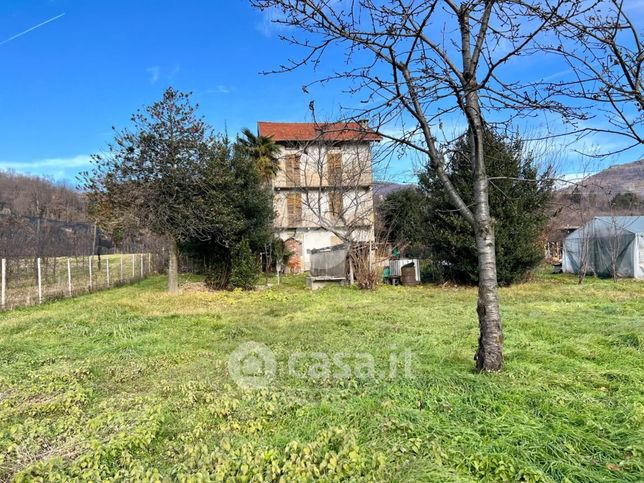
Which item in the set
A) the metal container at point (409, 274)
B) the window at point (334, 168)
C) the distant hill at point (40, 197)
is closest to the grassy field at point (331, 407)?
the metal container at point (409, 274)

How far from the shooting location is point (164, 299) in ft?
37.8

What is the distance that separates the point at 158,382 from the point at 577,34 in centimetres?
459

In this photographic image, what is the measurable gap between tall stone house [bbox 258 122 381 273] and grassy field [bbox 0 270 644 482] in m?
10.8

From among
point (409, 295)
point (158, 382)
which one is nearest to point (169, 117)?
point (409, 295)

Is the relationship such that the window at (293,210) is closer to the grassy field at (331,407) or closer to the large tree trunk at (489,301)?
the grassy field at (331,407)

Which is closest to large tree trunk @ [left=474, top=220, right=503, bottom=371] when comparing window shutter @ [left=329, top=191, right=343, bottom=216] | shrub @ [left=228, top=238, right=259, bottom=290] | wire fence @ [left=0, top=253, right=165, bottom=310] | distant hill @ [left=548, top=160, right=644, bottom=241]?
distant hill @ [left=548, top=160, right=644, bottom=241]

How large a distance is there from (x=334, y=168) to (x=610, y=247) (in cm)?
1148

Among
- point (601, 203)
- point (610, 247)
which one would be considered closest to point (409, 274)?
point (610, 247)

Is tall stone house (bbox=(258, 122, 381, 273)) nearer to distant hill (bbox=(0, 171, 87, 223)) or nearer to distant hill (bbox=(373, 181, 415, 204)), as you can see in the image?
distant hill (bbox=(373, 181, 415, 204))

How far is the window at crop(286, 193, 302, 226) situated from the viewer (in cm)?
2547

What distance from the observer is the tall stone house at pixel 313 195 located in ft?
60.2

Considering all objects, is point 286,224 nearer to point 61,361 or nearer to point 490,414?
point 61,361

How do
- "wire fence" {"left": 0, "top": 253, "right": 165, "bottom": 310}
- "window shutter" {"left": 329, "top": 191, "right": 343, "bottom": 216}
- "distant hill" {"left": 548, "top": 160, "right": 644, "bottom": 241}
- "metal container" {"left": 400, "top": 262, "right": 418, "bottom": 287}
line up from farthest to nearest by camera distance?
"window shutter" {"left": 329, "top": 191, "right": 343, "bottom": 216}, "metal container" {"left": 400, "top": 262, "right": 418, "bottom": 287}, "wire fence" {"left": 0, "top": 253, "right": 165, "bottom": 310}, "distant hill" {"left": 548, "top": 160, "right": 644, "bottom": 241}

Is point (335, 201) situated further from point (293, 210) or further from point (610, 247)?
point (610, 247)
